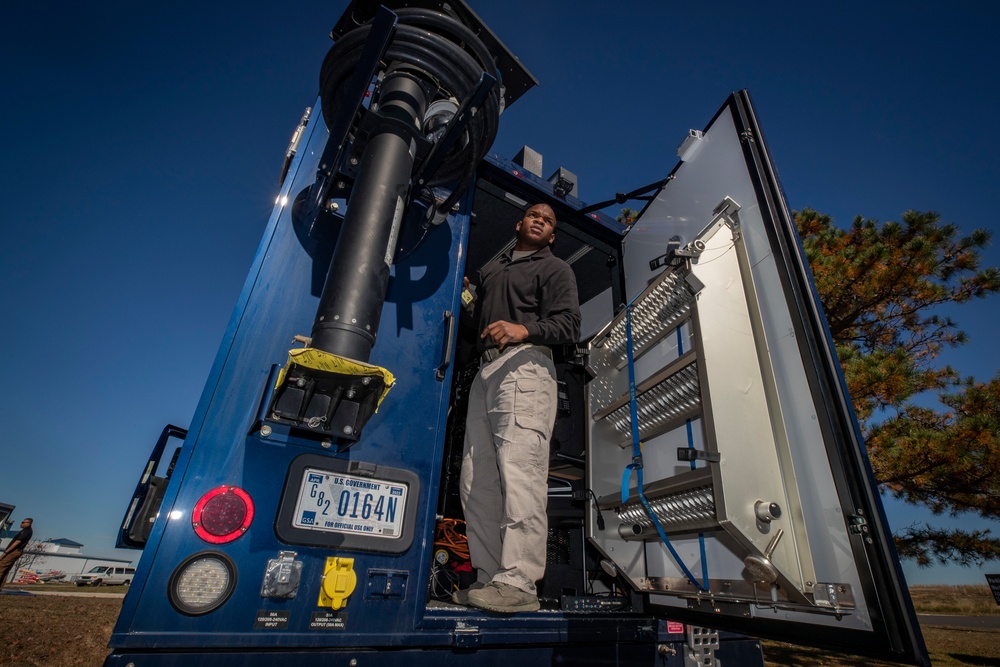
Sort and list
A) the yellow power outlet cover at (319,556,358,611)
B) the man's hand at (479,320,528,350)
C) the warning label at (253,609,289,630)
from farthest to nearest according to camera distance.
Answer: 1. the man's hand at (479,320,528,350)
2. the yellow power outlet cover at (319,556,358,611)
3. the warning label at (253,609,289,630)

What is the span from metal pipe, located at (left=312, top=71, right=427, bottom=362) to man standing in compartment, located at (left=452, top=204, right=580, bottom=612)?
79 cm

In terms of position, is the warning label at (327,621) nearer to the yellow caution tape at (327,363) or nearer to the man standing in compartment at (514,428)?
the man standing in compartment at (514,428)

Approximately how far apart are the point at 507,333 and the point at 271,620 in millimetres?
1401

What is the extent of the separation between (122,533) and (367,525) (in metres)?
0.80

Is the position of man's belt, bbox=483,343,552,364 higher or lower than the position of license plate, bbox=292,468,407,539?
higher

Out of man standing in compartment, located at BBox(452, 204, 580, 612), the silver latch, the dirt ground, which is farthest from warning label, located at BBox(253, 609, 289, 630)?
the dirt ground

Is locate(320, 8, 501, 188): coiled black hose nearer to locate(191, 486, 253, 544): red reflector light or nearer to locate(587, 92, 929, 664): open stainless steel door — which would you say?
locate(587, 92, 929, 664): open stainless steel door

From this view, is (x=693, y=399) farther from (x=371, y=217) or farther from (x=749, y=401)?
(x=371, y=217)

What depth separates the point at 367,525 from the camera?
171 cm

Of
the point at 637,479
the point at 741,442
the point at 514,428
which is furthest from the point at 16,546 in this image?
the point at 741,442

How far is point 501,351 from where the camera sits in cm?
249

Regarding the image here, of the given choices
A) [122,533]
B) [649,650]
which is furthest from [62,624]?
[649,650]

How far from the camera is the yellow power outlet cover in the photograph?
1.53 meters

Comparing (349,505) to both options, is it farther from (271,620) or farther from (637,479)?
(637,479)
